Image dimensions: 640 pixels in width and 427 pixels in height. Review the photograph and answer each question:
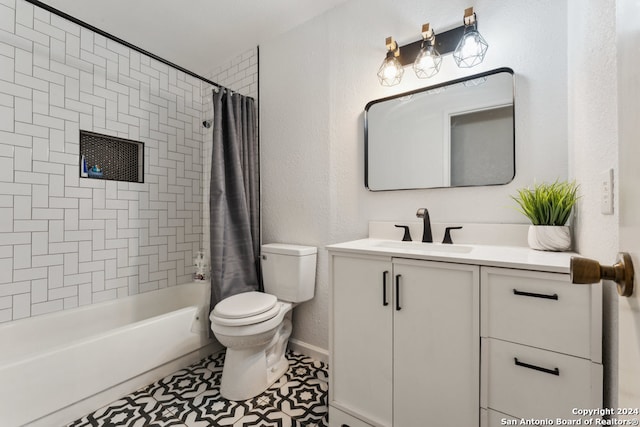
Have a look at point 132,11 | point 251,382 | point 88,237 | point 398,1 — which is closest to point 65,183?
point 88,237

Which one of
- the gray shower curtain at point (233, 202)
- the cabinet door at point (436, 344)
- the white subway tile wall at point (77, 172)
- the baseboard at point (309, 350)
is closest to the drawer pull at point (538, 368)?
the cabinet door at point (436, 344)

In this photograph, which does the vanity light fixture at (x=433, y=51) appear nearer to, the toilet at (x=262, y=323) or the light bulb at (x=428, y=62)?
the light bulb at (x=428, y=62)

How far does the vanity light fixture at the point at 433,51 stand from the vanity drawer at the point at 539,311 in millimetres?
1133

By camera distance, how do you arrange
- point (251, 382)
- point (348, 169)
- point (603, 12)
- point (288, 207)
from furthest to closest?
1. point (288, 207)
2. point (348, 169)
3. point (251, 382)
4. point (603, 12)

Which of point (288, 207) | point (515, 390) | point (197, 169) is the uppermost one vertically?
point (197, 169)

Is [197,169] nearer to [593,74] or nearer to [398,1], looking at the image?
[398,1]

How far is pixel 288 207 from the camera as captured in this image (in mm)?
2240

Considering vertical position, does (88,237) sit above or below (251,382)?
above

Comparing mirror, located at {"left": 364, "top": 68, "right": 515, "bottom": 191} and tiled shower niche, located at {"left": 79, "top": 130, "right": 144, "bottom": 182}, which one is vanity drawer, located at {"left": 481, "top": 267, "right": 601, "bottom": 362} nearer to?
mirror, located at {"left": 364, "top": 68, "right": 515, "bottom": 191}

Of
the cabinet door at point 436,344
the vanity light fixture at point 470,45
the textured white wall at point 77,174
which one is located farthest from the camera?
the textured white wall at point 77,174

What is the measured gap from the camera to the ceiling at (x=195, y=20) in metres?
1.93

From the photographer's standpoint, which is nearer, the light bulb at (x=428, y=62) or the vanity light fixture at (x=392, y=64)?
the light bulb at (x=428, y=62)

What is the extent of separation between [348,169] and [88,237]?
195cm

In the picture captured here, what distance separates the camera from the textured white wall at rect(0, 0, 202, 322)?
1.77 meters
